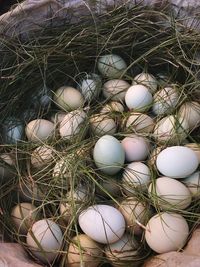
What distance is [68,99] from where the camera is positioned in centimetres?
104

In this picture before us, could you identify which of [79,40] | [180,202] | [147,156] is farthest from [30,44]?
[180,202]

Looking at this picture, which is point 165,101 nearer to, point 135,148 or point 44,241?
point 135,148

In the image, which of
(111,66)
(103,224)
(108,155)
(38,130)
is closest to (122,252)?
(103,224)

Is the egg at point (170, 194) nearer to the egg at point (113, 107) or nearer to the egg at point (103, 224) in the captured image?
the egg at point (103, 224)

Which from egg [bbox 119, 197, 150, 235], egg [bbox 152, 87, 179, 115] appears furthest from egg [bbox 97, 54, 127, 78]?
egg [bbox 119, 197, 150, 235]

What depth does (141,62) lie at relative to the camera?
1104mm

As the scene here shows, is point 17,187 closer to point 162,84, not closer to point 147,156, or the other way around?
point 147,156

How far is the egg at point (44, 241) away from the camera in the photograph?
2.73 feet

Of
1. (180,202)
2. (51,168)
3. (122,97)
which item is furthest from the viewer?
(122,97)

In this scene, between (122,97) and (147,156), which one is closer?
(147,156)

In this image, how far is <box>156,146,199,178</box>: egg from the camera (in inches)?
34.0

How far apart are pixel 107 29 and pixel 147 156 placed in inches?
12.9

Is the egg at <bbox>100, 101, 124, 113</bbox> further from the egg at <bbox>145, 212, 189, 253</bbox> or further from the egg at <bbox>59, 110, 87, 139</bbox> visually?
the egg at <bbox>145, 212, 189, 253</bbox>

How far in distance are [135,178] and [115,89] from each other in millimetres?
239
